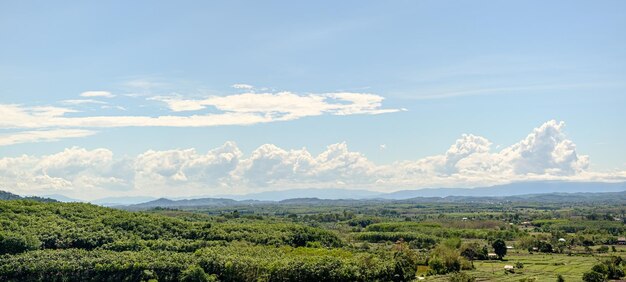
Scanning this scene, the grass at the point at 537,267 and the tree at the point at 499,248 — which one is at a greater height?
the tree at the point at 499,248

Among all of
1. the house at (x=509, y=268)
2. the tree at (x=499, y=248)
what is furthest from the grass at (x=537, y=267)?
the tree at (x=499, y=248)

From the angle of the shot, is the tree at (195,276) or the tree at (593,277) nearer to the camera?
the tree at (593,277)

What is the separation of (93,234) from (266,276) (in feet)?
126

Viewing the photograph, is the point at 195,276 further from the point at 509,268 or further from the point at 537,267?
the point at 537,267

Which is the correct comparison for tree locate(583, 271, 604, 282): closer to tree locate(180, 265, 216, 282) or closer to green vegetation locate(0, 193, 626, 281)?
green vegetation locate(0, 193, 626, 281)

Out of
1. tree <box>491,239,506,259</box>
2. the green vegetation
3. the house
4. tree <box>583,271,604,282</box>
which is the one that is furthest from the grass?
tree <box>583,271,604,282</box>

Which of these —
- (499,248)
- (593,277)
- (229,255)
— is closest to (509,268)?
(593,277)

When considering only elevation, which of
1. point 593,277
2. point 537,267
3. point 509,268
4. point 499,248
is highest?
point 499,248

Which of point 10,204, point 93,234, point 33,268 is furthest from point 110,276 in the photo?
point 10,204

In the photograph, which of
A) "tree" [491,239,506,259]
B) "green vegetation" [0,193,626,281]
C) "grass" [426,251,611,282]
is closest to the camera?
"green vegetation" [0,193,626,281]

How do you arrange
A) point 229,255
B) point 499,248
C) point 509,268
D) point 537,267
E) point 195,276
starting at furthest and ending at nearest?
1. point 499,248
2. point 537,267
3. point 509,268
4. point 229,255
5. point 195,276

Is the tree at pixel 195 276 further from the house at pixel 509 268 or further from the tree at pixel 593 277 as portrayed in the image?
the tree at pixel 593 277

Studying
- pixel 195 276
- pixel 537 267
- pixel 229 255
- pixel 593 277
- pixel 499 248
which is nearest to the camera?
pixel 593 277

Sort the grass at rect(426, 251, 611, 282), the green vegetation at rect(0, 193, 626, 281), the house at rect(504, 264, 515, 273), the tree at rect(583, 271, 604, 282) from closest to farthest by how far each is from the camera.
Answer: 1. the tree at rect(583, 271, 604, 282)
2. the green vegetation at rect(0, 193, 626, 281)
3. the grass at rect(426, 251, 611, 282)
4. the house at rect(504, 264, 515, 273)
